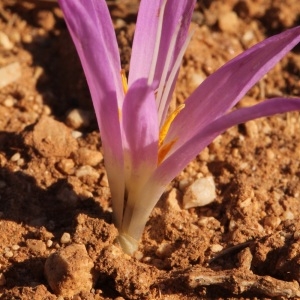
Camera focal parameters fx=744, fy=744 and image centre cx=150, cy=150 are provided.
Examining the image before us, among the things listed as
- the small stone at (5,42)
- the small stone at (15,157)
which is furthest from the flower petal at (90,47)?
the small stone at (5,42)

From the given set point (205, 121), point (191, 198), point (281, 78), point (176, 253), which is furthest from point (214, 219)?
point (281, 78)

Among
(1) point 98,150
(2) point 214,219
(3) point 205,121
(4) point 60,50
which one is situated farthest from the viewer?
(4) point 60,50

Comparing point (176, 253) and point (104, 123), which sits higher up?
point (104, 123)

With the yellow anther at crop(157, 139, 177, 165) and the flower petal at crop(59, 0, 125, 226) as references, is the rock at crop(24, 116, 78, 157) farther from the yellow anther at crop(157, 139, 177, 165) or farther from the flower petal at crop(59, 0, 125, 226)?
the yellow anther at crop(157, 139, 177, 165)

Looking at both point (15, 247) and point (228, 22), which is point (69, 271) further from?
point (228, 22)

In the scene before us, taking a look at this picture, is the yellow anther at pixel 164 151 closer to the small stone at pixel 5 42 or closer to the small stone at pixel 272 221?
the small stone at pixel 272 221

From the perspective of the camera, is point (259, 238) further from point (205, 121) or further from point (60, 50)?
point (60, 50)
